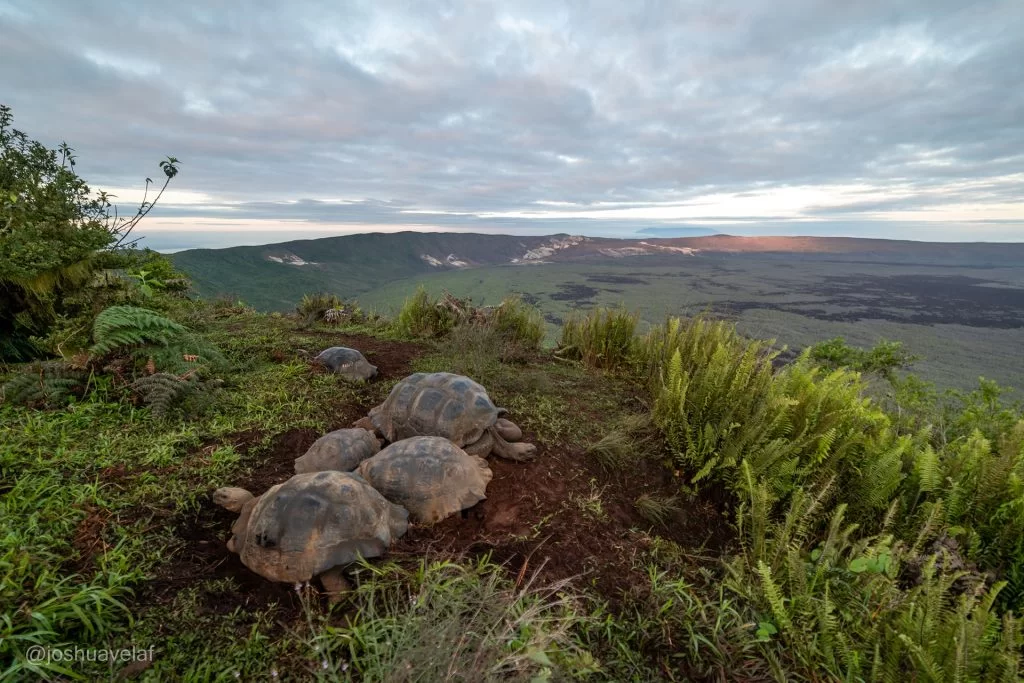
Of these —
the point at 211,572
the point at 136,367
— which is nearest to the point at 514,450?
the point at 211,572

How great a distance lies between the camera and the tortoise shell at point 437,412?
143 inches

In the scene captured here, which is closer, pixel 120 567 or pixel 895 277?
pixel 120 567

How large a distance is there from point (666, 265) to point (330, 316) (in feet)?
133

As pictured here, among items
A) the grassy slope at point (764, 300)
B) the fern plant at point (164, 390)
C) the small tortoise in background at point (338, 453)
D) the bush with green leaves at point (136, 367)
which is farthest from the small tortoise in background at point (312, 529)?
the grassy slope at point (764, 300)

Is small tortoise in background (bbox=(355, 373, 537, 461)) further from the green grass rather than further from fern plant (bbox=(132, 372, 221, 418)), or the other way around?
fern plant (bbox=(132, 372, 221, 418))

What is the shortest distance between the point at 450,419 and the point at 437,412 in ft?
0.45

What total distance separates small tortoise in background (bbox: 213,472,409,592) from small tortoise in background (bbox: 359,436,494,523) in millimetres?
257

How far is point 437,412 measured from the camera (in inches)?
145

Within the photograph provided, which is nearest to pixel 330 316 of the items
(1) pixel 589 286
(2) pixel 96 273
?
(2) pixel 96 273

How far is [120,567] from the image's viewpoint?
2.08 m

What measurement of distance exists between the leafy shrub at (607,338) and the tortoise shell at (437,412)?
3245 millimetres

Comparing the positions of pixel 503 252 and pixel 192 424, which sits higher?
pixel 503 252

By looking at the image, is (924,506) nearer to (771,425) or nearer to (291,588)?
(771,425)

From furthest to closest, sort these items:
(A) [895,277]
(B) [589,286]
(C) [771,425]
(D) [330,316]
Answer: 1. (A) [895,277]
2. (B) [589,286]
3. (D) [330,316]
4. (C) [771,425]
